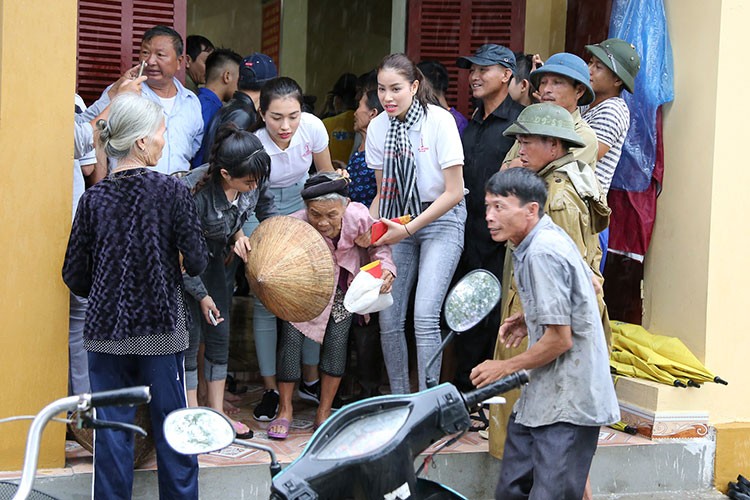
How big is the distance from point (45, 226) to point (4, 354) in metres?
0.64

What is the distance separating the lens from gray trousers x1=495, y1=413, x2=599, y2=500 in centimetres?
398

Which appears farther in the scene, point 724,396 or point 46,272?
point 724,396

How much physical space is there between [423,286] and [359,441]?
9.96 ft

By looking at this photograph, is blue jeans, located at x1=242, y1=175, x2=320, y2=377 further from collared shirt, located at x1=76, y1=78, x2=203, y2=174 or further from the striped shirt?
the striped shirt

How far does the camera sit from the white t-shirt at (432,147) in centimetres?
560

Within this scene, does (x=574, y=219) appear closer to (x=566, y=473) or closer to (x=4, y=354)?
(x=566, y=473)

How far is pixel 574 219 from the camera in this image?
4930mm

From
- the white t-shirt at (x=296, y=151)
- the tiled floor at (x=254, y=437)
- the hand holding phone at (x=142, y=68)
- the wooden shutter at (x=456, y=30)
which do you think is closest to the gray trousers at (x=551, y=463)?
the tiled floor at (x=254, y=437)

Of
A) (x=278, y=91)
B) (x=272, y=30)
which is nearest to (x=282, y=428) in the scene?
(x=278, y=91)

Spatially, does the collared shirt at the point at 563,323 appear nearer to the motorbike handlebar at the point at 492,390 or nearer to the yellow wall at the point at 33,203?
the motorbike handlebar at the point at 492,390

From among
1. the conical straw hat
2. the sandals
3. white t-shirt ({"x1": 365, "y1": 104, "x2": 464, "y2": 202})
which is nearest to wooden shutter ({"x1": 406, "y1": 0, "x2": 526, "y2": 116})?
white t-shirt ({"x1": 365, "y1": 104, "x2": 464, "y2": 202})

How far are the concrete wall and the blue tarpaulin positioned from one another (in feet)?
19.7

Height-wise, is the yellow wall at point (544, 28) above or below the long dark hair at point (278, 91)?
above

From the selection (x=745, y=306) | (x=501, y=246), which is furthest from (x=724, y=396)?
(x=501, y=246)
